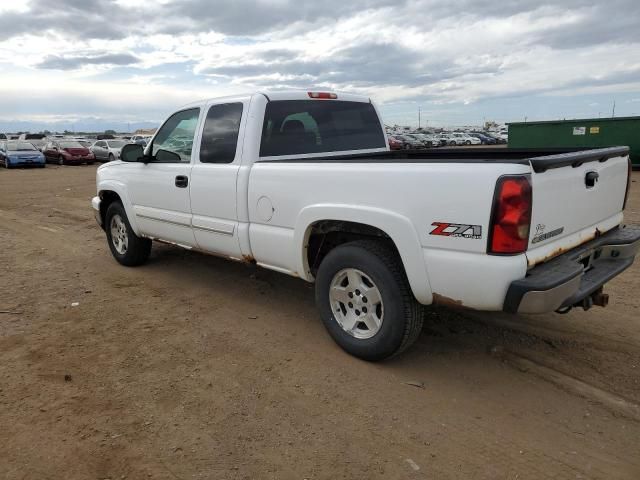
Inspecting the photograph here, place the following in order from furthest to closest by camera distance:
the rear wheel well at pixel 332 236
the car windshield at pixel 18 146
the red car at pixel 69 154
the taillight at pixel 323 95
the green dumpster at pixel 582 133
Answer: the red car at pixel 69 154 < the car windshield at pixel 18 146 < the green dumpster at pixel 582 133 < the taillight at pixel 323 95 < the rear wheel well at pixel 332 236

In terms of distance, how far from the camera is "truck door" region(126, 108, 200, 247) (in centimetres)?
500

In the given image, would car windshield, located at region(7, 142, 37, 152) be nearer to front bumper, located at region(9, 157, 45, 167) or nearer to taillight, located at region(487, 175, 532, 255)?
front bumper, located at region(9, 157, 45, 167)

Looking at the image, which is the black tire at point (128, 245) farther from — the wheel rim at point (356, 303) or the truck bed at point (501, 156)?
the wheel rim at point (356, 303)

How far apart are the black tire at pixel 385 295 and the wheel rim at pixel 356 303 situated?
0.16ft

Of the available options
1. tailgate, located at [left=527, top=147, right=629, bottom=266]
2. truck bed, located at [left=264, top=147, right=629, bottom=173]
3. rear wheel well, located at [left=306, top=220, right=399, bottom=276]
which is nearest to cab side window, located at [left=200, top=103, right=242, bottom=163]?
truck bed, located at [left=264, top=147, right=629, bottom=173]

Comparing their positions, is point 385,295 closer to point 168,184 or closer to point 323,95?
point 323,95

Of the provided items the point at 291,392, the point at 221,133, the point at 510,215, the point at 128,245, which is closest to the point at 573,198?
the point at 510,215

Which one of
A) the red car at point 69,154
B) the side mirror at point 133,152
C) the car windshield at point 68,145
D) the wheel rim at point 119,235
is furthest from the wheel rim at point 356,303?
the car windshield at point 68,145

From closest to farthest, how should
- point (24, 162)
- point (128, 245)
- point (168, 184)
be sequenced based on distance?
point (168, 184) < point (128, 245) < point (24, 162)

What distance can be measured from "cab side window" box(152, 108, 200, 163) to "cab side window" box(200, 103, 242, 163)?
0.25 m

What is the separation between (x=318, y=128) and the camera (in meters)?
4.80

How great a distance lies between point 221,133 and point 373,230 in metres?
1.89

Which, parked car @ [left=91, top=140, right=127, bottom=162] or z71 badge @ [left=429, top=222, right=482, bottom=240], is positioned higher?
z71 badge @ [left=429, top=222, right=482, bottom=240]

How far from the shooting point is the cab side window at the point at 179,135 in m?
5.01
